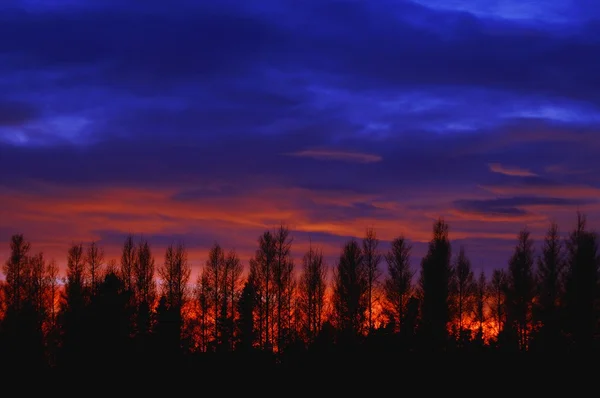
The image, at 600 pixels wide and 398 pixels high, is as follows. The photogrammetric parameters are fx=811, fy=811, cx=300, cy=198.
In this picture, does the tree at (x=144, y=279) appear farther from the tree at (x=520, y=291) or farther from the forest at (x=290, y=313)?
the tree at (x=520, y=291)

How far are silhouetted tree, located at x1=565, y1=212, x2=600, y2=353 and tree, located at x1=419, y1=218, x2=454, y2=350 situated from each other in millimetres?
8940

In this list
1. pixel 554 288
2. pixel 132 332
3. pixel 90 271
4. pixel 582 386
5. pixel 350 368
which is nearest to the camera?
pixel 582 386

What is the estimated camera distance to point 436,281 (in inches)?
2438

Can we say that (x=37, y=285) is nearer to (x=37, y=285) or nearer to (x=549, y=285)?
(x=37, y=285)

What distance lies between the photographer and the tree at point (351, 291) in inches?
2422

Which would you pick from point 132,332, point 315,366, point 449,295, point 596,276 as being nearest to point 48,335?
point 132,332

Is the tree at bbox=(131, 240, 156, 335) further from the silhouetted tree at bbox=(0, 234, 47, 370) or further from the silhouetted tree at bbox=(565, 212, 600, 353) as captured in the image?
the silhouetted tree at bbox=(565, 212, 600, 353)

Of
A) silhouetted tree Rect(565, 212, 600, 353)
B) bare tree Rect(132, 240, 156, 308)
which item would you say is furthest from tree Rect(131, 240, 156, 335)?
silhouetted tree Rect(565, 212, 600, 353)

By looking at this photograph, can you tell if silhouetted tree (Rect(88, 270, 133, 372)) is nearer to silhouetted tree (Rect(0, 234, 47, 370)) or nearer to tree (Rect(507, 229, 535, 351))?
silhouetted tree (Rect(0, 234, 47, 370))

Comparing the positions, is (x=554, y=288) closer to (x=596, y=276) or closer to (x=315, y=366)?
(x=596, y=276)

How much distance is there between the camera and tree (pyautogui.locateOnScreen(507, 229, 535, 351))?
62.4 metres

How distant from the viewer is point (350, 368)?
3322cm

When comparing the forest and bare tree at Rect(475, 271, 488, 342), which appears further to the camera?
bare tree at Rect(475, 271, 488, 342)

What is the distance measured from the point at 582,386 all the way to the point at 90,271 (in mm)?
53315
